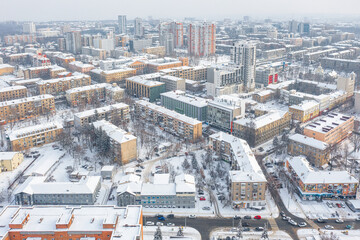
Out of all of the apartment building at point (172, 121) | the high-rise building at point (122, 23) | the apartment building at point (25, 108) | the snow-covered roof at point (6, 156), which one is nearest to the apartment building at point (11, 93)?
the apartment building at point (25, 108)

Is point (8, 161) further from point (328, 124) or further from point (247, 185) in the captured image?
point (328, 124)

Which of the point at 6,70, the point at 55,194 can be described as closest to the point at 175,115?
the point at 55,194

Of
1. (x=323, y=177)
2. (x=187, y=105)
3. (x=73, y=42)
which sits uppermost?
(x=73, y=42)

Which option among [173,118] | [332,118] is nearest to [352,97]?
[332,118]

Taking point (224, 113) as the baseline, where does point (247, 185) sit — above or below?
below

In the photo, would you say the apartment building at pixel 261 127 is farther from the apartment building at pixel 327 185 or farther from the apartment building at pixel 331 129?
the apartment building at pixel 327 185

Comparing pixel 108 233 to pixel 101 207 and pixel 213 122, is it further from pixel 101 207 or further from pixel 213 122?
pixel 213 122
